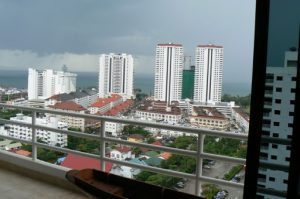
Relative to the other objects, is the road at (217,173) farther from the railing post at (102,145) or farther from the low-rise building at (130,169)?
the railing post at (102,145)

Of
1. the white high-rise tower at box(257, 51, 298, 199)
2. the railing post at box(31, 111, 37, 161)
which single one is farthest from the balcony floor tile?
the white high-rise tower at box(257, 51, 298, 199)

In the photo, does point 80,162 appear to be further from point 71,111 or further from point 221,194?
point 221,194

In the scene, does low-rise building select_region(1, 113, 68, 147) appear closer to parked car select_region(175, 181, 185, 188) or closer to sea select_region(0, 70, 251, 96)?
sea select_region(0, 70, 251, 96)

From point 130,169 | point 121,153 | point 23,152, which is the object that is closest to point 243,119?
point 130,169

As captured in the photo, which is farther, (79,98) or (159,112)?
(79,98)

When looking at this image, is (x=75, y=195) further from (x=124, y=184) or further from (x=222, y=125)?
(x=222, y=125)
